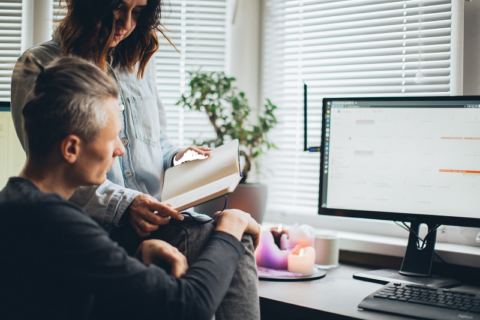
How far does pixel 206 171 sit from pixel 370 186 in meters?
0.65

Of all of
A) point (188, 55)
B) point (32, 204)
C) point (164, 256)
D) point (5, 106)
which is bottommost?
point (164, 256)

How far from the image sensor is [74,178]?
0.91 meters

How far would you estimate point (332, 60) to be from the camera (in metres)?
1.97

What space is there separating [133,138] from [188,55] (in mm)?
953

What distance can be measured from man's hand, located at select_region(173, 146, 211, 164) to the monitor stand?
2.05ft

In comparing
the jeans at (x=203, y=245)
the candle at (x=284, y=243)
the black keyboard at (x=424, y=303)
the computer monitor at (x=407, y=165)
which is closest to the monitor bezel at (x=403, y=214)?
the computer monitor at (x=407, y=165)

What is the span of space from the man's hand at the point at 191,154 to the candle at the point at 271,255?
1.27 feet

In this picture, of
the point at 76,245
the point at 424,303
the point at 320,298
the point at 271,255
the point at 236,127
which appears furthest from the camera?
the point at 236,127

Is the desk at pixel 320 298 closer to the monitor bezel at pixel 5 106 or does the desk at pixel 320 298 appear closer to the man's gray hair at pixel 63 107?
the man's gray hair at pixel 63 107

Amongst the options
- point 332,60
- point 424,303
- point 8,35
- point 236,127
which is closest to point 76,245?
point 424,303

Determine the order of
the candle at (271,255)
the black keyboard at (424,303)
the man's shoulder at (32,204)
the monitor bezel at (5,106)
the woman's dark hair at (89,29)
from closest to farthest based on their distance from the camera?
the man's shoulder at (32,204), the black keyboard at (424,303), the woman's dark hair at (89,29), the candle at (271,255), the monitor bezel at (5,106)

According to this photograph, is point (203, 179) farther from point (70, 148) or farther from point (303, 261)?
point (303, 261)

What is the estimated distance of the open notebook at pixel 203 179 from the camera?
96 cm

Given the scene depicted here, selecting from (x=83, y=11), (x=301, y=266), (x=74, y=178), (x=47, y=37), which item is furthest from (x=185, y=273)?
(x=47, y=37)
